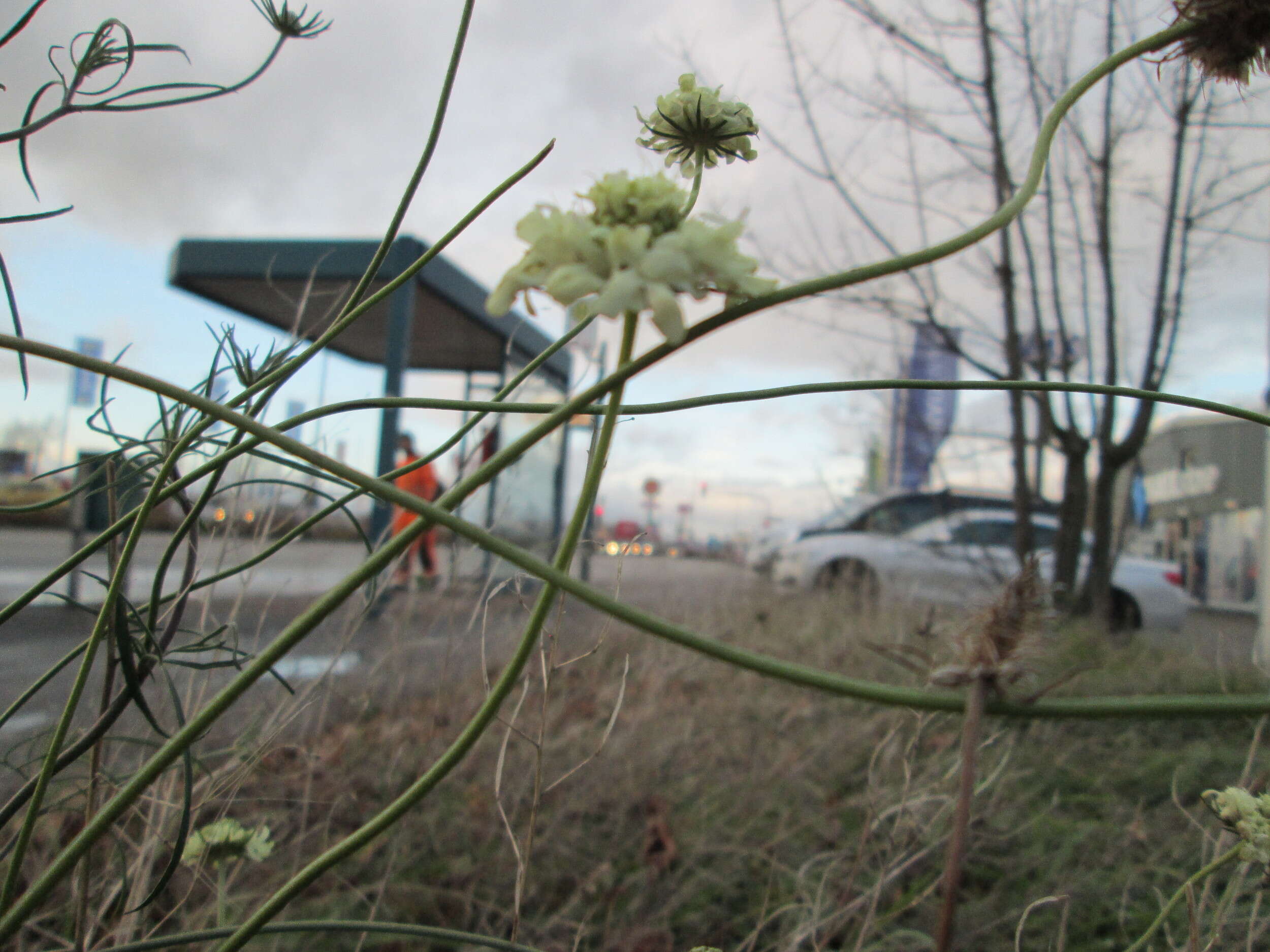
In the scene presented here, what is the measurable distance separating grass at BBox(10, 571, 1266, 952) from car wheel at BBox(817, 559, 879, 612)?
233 centimetres

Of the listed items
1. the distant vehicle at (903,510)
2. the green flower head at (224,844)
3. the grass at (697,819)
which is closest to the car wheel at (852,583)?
the distant vehicle at (903,510)

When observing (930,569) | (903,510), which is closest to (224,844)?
(930,569)

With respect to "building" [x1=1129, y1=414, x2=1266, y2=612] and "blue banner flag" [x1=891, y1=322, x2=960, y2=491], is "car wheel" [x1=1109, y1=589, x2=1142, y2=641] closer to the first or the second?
"blue banner flag" [x1=891, y1=322, x2=960, y2=491]

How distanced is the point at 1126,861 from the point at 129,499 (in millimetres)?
1813

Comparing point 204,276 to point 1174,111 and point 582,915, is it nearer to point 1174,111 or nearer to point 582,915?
point 582,915

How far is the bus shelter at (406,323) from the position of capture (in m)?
4.15

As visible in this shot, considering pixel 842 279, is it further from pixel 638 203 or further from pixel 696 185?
pixel 696 185

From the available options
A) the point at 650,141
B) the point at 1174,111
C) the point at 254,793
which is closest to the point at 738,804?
the point at 254,793

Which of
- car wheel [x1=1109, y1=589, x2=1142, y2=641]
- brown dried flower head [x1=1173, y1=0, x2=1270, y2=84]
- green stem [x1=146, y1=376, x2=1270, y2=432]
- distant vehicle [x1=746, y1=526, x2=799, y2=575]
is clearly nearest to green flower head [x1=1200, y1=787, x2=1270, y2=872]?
green stem [x1=146, y1=376, x2=1270, y2=432]

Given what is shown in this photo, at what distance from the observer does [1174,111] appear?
3488mm

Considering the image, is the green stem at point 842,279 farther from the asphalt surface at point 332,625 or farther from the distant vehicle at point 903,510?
the distant vehicle at point 903,510

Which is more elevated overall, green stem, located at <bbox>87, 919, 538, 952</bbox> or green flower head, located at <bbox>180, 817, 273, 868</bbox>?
green stem, located at <bbox>87, 919, 538, 952</bbox>

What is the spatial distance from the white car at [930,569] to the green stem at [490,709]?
5177mm

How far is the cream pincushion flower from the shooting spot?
0.30 metres
